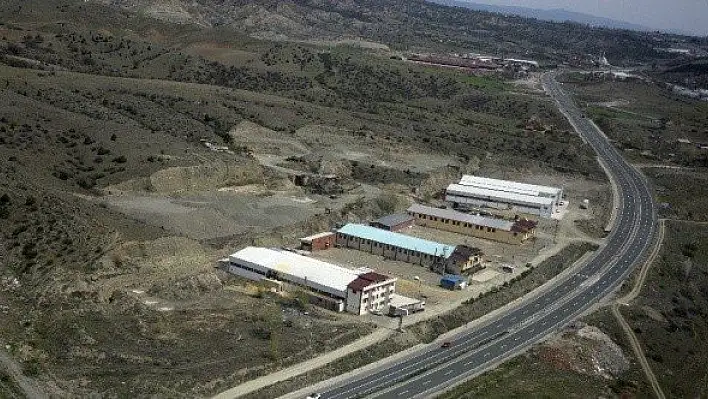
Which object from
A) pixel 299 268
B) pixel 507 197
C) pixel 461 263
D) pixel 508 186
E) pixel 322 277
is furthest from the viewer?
pixel 508 186

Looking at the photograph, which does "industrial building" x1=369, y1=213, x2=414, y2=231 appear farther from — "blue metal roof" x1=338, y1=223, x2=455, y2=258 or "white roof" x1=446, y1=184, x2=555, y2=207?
"white roof" x1=446, y1=184, x2=555, y2=207

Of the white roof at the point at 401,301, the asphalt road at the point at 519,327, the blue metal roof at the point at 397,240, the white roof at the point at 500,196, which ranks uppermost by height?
the white roof at the point at 500,196

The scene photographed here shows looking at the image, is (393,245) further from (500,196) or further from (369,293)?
(500,196)

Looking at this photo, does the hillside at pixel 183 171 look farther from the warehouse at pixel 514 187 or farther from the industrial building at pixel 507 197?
the industrial building at pixel 507 197

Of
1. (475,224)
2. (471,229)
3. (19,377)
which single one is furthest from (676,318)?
(19,377)

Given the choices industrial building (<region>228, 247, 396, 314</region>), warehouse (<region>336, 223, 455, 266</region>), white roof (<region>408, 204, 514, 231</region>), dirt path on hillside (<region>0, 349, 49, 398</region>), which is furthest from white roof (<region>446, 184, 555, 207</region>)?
dirt path on hillside (<region>0, 349, 49, 398</region>)

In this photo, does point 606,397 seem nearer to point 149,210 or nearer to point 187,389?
point 187,389

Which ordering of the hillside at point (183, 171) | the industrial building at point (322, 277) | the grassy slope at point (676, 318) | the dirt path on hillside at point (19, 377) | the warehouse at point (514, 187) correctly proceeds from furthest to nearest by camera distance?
the warehouse at point (514, 187) < the grassy slope at point (676, 318) < the industrial building at point (322, 277) < the hillside at point (183, 171) < the dirt path on hillside at point (19, 377)

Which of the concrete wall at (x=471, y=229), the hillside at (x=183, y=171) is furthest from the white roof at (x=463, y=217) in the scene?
the hillside at (x=183, y=171)
